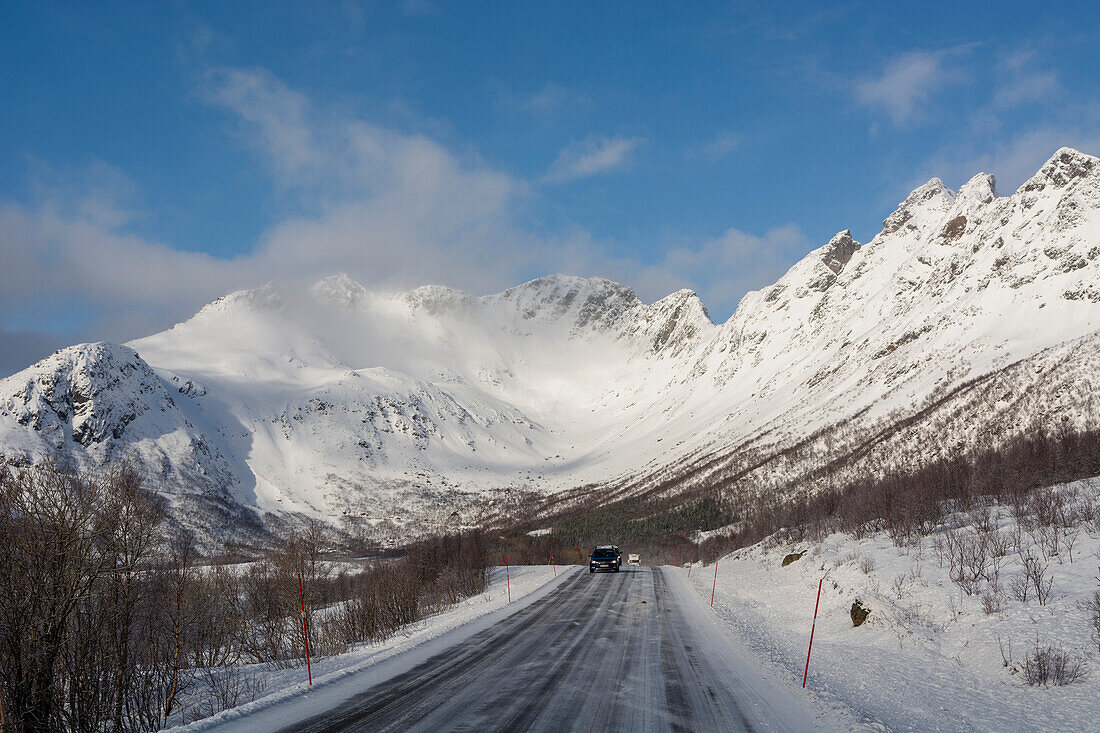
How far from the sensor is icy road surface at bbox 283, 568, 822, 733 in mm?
9094

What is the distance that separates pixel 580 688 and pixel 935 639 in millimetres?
8306

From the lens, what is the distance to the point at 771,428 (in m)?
127

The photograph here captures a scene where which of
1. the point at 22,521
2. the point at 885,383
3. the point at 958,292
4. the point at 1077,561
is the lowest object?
the point at 1077,561

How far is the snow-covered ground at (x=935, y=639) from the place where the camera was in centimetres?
966

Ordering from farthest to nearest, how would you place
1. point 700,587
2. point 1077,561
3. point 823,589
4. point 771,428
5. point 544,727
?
1. point 771,428
2. point 700,587
3. point 823,589
4. point 1077,561
5. point 544,727

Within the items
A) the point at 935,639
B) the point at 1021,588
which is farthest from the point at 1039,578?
the point at 935,639

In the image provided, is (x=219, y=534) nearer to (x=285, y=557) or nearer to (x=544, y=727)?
(x=285, y=557)

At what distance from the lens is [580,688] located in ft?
36.3

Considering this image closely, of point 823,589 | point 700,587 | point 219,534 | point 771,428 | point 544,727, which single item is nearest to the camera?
point 544,727

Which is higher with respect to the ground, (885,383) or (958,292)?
(958,292)

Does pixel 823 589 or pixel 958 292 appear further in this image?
pixel 958 292

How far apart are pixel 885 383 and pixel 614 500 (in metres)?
61.0

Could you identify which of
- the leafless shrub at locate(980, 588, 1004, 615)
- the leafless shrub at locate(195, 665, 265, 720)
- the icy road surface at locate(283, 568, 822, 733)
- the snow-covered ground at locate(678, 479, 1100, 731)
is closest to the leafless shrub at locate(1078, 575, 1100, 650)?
the snow-covered ground at locate(678, 479, 1100, 731)

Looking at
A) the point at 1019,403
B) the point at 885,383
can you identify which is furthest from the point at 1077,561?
the point at 885,383
